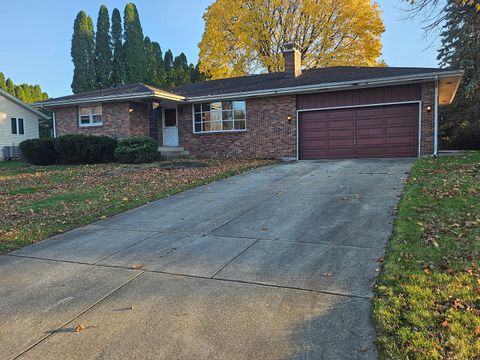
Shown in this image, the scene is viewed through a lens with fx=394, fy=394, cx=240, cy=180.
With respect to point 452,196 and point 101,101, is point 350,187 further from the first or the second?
point 101,101

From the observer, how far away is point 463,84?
2508 centimetres

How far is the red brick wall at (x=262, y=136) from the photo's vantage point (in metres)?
16.5

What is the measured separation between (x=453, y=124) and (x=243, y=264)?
91.6ft

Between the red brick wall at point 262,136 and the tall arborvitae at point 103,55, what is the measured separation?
25.9 meters

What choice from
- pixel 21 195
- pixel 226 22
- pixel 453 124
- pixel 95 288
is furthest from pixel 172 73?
pixel 95 288

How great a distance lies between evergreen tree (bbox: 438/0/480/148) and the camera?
2088cm

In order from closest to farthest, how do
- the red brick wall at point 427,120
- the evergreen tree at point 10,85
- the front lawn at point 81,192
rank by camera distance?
the front lawn at point 81,192, the red brick wall at point 427,120, the evergreen tree at point 10,85

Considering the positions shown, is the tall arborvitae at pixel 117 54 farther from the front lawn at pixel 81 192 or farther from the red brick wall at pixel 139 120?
the front lawn at pixel 81 192

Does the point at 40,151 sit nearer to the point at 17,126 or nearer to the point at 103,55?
the point at 17,126

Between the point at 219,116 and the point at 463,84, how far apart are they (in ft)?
55.9

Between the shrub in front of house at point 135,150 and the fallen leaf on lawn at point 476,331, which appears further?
the shrub in front of house at point 135,150

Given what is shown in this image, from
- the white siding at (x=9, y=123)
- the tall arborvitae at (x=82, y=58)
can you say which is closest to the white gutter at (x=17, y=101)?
Result: the white siding at (x=9, y=123)

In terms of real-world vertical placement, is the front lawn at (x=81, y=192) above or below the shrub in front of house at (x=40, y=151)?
below

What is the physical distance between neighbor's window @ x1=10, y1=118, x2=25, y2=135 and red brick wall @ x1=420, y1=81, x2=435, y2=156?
2560 cm
